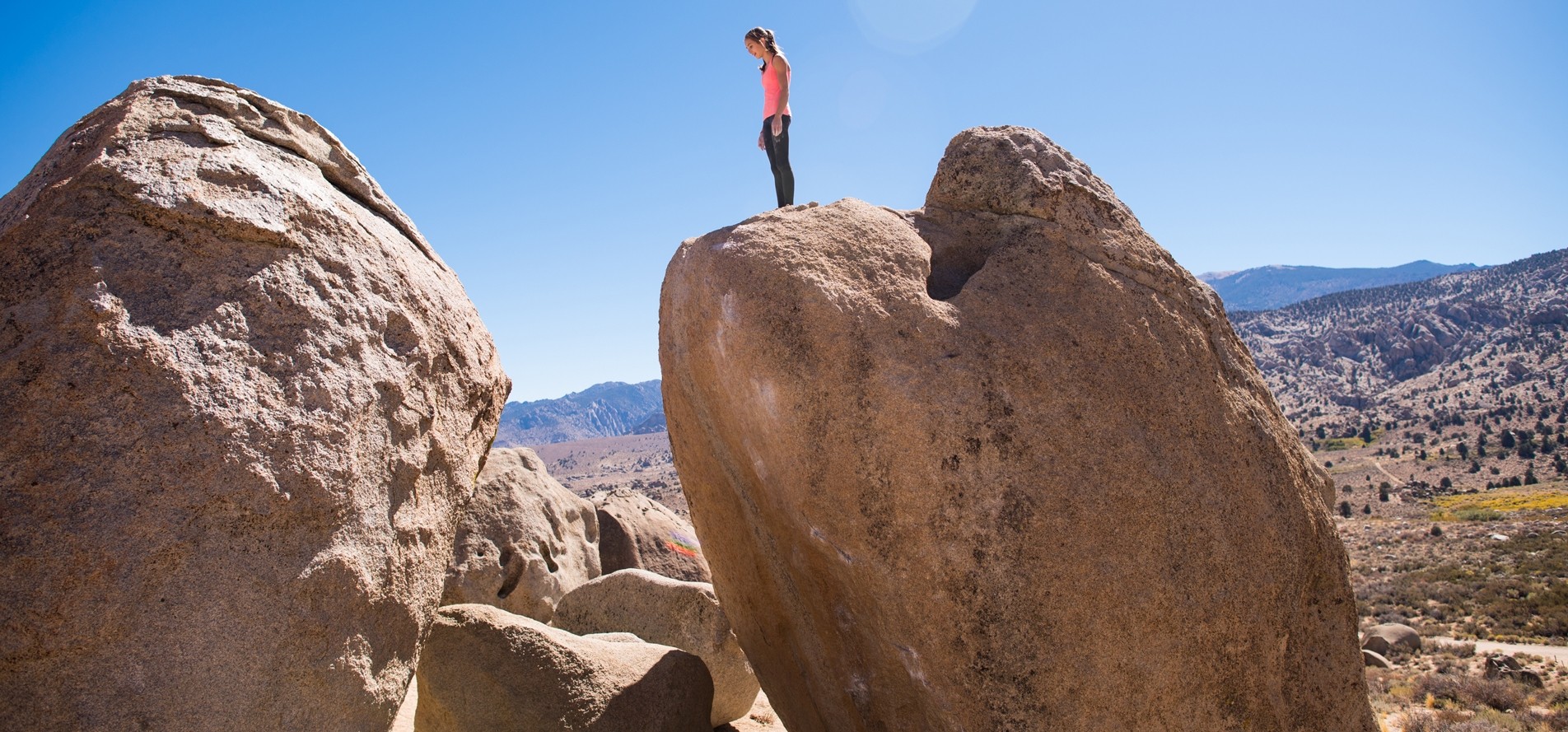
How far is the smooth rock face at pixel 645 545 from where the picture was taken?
1091 cm

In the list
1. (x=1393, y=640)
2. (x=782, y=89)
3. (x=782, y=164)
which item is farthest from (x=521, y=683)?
(x=1393, y=640)

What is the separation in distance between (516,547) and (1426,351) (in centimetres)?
10016

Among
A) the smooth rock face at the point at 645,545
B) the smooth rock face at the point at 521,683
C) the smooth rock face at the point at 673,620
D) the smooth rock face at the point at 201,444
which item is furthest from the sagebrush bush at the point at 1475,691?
the smooth rock face at the point at 201,444

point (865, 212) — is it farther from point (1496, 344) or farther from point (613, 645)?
point (1496, 344)

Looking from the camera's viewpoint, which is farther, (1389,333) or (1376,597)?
(1389,333)

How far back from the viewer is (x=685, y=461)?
4.89 metres

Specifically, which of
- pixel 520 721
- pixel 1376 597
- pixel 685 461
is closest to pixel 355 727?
pixel 520 721

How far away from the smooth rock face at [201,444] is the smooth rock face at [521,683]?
96cm

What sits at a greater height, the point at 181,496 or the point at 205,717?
the point at 181,496

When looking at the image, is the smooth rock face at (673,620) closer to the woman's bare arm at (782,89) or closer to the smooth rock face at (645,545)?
the woman's bare arm at (782,89)

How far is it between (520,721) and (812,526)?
5.95 ft

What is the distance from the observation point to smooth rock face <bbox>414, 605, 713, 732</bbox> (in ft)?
13.9

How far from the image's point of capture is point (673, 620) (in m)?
6.32

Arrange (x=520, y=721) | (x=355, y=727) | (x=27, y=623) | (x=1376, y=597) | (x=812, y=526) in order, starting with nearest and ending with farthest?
(x=27, y=623), (x=355, y=727), (x=812, y=526), (x=520, y=721), (x=1376, y=597)
